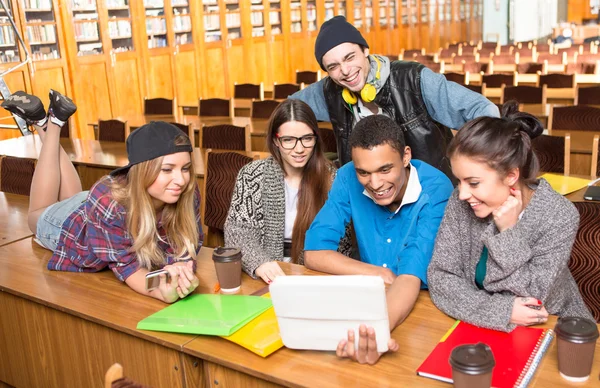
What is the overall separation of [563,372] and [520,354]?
0.11 m

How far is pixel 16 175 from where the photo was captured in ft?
11.4

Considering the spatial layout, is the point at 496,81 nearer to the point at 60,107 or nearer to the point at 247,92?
the point at 247,92

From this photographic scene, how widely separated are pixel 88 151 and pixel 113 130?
0.55m

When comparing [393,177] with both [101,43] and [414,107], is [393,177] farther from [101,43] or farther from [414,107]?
[101,43]

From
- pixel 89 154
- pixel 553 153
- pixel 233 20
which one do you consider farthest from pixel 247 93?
A: pixel 553 153

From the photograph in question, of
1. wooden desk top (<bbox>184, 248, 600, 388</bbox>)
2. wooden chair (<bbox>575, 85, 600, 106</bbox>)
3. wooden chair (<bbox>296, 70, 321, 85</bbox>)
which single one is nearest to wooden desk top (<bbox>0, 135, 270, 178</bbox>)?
wooden desk top (<bbox>184, 248, 600, 388</bbox>)

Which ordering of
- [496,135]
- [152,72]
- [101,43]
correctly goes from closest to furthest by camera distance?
[496,135] < [101,43] < [152,72]

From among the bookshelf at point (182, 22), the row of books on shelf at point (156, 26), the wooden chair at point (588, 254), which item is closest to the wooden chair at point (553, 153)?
the wooden chair at point (588, 254)

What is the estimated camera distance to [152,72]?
875cm

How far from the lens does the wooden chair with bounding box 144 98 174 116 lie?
20.0 feet

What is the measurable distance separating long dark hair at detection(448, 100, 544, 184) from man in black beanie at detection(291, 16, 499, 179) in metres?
0.78

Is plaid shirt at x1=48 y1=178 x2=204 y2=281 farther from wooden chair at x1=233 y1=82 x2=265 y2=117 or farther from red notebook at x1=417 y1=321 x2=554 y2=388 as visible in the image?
wooden chair at x1=233 y1=82 x2=265 y2=117

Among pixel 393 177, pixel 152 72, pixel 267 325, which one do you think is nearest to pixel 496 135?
pixel 393 177

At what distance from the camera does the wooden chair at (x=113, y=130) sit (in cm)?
505
